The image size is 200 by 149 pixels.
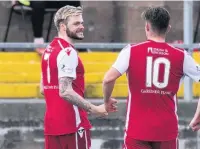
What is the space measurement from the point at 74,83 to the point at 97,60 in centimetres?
330

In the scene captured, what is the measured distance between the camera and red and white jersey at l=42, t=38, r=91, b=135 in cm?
626

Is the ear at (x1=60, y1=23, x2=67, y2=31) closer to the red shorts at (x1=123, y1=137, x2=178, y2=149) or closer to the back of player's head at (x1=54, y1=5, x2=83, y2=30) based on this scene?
the back of player's head at (x1=54, y1=5, x2=83, y2=30)

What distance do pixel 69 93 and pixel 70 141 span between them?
47 cm

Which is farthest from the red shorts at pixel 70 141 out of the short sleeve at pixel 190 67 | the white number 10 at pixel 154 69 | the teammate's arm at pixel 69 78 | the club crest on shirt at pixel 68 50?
the short sleeve at pixel 190 67

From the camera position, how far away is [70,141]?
6.33 meters

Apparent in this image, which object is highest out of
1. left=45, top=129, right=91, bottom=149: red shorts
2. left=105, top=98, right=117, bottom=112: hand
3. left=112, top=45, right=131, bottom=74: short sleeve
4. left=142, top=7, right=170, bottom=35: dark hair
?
left=142, top=7, right=170, bottom=35: dark hair

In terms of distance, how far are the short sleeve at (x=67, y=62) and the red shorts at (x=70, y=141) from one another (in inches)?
20.7

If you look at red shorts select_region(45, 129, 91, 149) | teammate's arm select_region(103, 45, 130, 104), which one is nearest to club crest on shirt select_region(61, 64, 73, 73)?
teammate's arm select_region(103, 45, 130, 104)

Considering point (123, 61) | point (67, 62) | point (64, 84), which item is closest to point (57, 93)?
point (64, 84)

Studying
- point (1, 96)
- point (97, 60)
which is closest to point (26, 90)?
point (1, 96)

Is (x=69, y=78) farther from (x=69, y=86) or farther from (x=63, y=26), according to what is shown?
(x=63, y=26)

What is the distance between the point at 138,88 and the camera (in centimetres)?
601

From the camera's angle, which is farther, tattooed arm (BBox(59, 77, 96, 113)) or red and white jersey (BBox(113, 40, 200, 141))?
tattooed arm (BBox(59, 77, 96, 113))

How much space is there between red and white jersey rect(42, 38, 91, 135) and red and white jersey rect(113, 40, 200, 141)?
438 mm
